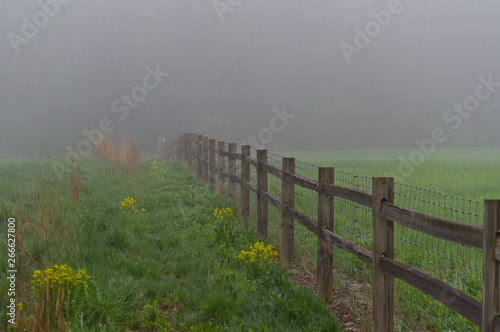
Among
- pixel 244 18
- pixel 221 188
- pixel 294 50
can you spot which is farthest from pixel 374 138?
pixel 221 188

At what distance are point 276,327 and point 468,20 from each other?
146 metres

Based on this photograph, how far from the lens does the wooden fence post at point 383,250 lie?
12.2ft

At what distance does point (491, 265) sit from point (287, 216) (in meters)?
4.00

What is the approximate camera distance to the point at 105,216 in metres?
7.91

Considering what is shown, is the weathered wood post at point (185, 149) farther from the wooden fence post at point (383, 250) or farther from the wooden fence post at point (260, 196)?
the wooden fence post at point (383, 250)

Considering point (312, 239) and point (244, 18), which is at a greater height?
point (244, 18)

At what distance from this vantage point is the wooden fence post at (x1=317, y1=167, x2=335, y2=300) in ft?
16.4

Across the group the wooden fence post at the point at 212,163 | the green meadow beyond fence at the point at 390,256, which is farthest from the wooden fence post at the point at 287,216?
the wooden fence post at the point at 212,163

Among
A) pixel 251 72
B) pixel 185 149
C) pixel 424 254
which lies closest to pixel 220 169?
pixel 424 254

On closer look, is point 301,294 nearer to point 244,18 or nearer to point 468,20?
point 244,18

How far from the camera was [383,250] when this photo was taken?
374cm

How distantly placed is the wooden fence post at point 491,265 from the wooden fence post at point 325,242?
2526 millimetres

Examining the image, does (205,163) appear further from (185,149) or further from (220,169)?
(185,149)

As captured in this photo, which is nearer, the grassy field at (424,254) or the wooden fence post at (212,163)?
the grassy field at (424,254)
